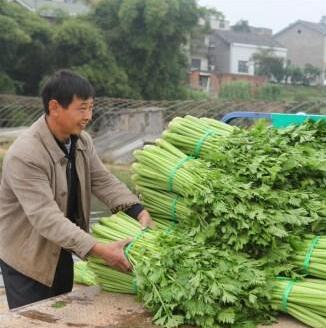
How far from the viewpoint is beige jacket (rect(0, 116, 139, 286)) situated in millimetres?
2818

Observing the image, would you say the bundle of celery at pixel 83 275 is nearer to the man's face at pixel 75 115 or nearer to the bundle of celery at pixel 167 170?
the bundle of celery at pixel 167 170

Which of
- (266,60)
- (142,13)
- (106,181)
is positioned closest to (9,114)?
(142,13)

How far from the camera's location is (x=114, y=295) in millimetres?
2965

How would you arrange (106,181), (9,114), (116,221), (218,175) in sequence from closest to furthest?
(218,175) < (116,221) < (106,181) < (9,114)

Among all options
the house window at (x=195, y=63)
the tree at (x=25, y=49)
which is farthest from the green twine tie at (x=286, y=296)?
the house window at (x=195, y=63)

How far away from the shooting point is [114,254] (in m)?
2.82

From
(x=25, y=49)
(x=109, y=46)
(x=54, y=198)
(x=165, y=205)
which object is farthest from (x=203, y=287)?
→ (x=109, y=46)

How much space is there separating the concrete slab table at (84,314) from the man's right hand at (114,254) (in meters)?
0.18

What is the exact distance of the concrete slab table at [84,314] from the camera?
2578 millimetres

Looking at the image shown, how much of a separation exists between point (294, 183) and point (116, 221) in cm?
88

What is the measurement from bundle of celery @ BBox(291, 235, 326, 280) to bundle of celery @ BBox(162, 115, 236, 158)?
68 centimetres

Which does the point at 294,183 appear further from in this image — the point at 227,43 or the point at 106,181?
the point at 227,43

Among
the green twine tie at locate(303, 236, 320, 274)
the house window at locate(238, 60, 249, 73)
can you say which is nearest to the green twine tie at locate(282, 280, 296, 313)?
the green twine tie at locate(303, 236, 320, 274)

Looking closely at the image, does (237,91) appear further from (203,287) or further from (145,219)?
(203,287)
